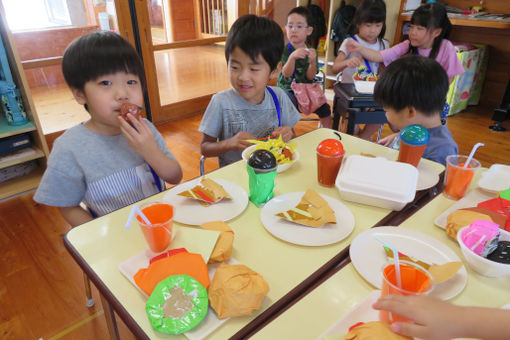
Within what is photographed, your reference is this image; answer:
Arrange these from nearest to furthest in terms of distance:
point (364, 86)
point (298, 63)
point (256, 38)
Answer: point (256, 38) → point (364, 86) → point (298, 63)

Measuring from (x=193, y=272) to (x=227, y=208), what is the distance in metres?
0.29

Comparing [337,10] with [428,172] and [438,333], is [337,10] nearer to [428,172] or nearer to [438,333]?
[428,172]

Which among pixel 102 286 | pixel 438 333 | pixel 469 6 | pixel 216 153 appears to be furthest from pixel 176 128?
pixel 469 6

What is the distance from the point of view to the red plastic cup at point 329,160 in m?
1.03

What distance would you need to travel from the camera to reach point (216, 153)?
1.51m

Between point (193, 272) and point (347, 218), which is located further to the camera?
point (347, 218)

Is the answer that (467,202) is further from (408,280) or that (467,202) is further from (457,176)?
(408,280)

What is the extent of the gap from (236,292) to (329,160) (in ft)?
1.78

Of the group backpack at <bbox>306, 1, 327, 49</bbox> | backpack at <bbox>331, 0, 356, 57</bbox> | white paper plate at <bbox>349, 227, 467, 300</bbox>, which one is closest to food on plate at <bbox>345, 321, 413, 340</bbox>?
white paper plate at <bbox>349, 227, 467, 300</bbox>

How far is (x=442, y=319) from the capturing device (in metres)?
0.51

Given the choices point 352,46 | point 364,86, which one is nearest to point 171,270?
point 364,86

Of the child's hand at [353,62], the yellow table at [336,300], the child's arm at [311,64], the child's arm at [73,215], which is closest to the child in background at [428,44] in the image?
the child's hand at [353,62]

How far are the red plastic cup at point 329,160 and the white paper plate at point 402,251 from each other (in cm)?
26

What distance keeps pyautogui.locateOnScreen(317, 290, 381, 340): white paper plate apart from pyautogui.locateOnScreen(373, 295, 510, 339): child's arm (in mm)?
89
